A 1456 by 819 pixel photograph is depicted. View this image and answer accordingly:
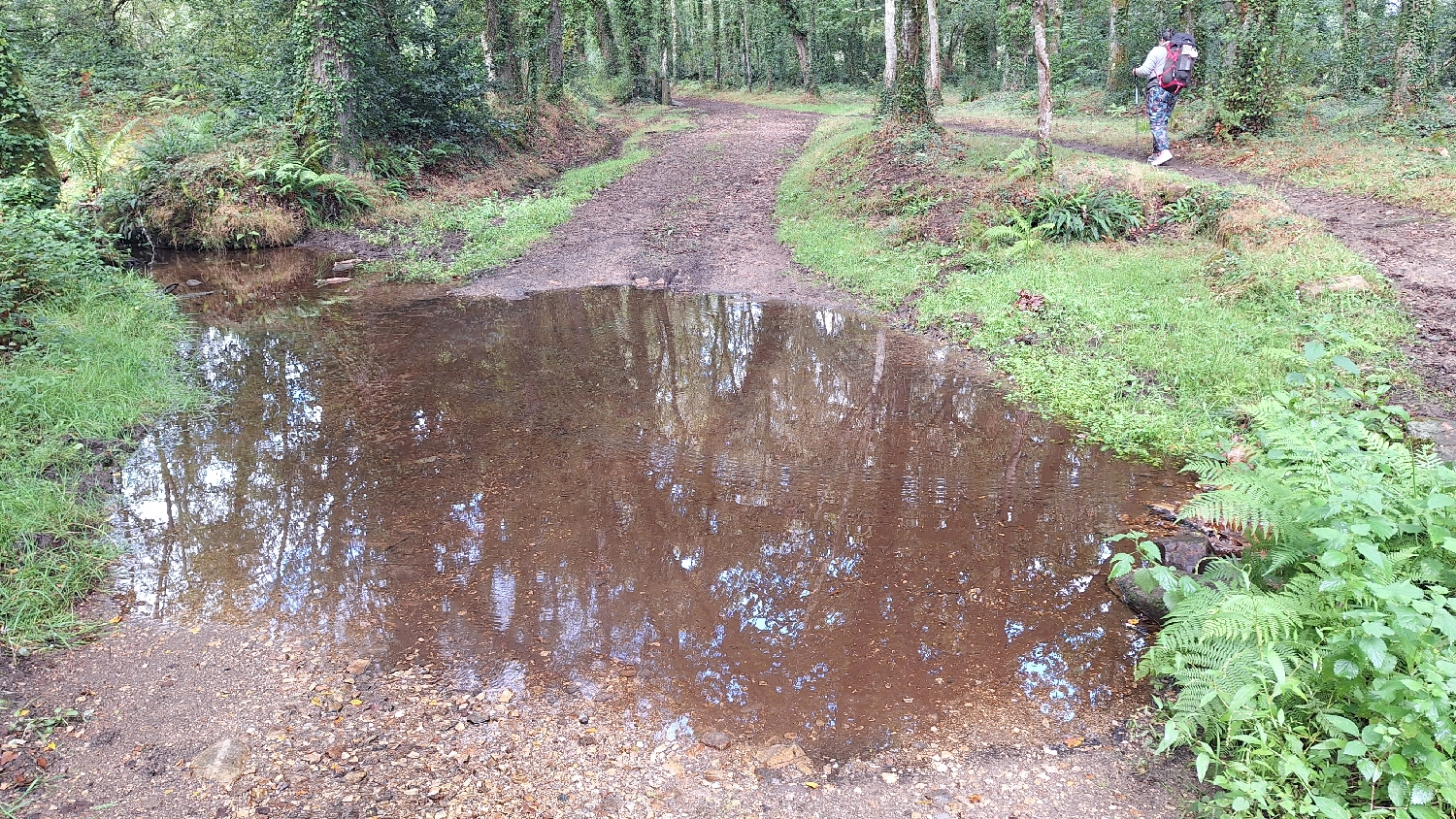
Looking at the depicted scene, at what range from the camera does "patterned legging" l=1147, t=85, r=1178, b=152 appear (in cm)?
1182

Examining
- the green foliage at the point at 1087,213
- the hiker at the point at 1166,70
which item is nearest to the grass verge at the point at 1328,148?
the hiker at the point at 1166,70

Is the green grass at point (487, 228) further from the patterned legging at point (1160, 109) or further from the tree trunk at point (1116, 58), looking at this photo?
the tree trunk at point (1116, 58)

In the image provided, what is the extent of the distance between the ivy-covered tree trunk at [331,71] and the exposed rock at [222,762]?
13.3 metres

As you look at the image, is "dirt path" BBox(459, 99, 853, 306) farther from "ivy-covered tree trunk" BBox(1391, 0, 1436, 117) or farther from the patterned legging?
"ivy-covered tree trunk" BBox(1391, 0, 1436, 117)

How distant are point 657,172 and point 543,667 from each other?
15.2 meters

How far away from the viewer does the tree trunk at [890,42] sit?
16516 millimetres

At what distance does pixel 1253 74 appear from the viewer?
13172 millimetres

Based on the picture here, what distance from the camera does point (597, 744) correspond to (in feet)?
10.8

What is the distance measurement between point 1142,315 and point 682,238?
23.4 feet

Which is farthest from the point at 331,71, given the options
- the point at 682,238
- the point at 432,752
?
the point at 432,752

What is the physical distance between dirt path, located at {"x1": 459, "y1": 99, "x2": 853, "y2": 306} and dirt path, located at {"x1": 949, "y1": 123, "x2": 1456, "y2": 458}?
536 centimetres

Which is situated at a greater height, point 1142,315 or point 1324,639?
point 1142,315

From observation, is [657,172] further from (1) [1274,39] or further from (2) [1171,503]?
(2) [1171,503]

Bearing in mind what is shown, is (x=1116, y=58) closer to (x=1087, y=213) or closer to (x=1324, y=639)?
(x=1087, y=213)
